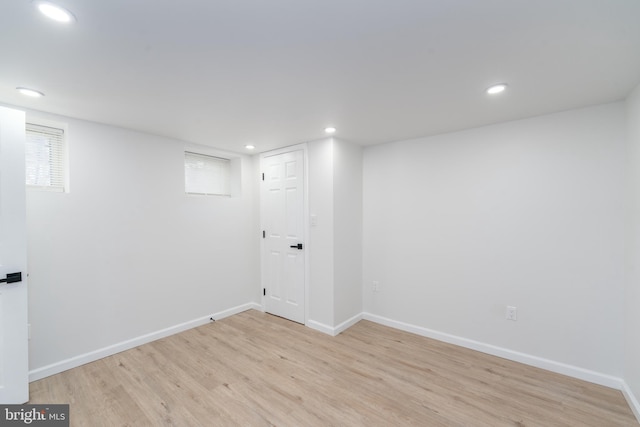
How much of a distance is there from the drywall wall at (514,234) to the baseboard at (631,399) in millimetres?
110

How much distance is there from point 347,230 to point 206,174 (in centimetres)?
218

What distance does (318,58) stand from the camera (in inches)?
62.3

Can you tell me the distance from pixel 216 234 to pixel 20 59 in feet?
8.06

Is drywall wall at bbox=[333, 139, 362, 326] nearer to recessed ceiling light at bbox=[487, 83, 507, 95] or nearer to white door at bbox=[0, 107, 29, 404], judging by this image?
recessed ceiling light at bbox=[487, 83, 507, 95]

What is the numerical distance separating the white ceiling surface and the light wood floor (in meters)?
2.37

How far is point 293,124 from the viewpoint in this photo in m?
2.74

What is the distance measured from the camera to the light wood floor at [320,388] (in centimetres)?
190

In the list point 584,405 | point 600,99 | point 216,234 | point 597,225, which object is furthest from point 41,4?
point 584,405

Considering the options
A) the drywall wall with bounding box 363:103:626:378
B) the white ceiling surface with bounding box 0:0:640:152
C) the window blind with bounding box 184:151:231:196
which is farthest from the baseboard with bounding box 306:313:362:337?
the white ceiling surface with bounding box 0:0:640:152

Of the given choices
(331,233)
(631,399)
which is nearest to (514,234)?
(631,399)

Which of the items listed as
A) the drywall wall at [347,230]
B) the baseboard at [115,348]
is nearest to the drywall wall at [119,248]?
the baseboard at [115,348]

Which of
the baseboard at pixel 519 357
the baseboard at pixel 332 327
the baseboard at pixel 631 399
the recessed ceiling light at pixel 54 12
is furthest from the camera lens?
the baseboard at pixel 332 327

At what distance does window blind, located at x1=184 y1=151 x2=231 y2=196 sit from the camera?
3.62 m

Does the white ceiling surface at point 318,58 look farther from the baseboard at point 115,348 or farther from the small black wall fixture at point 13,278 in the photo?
the baseboard at point 115,348
